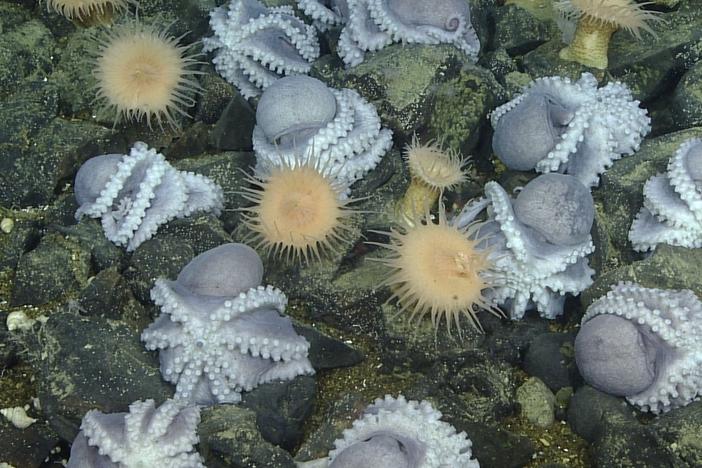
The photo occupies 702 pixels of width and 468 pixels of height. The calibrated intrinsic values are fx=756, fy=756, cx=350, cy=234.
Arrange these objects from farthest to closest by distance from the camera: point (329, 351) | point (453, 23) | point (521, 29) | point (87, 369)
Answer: point (521, 29), point (453, 23), point (329, 351), point (87, 369)

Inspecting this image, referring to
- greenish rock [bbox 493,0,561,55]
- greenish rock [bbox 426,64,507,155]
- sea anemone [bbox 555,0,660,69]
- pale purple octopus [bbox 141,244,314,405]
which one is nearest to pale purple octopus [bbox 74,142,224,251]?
pale purple octopus [bbox 141,244,314,405]

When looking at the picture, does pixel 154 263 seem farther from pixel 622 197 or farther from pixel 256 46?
pixel 622 197

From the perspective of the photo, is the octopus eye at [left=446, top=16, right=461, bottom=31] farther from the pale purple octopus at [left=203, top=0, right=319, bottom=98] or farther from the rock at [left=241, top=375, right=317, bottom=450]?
the rock at [left=241, top=375, right=317, bottom=450]

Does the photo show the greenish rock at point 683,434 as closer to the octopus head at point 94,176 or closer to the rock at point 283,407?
the rock at point 283,407

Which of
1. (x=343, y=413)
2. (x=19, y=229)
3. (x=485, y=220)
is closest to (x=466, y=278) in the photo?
(x=485, y=220)

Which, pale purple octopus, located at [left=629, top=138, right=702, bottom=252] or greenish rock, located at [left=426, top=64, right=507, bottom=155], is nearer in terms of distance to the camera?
pale purple octopus, located at [left=629, top=138, right=702, bottom=252]

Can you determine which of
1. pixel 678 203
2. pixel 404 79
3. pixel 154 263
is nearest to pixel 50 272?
pixel 154 263

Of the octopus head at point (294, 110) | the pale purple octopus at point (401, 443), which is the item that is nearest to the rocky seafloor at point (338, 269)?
the pale purple octopus at point (401, 443)

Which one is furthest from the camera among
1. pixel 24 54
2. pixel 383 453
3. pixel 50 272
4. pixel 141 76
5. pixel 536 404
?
pixel 24 54
